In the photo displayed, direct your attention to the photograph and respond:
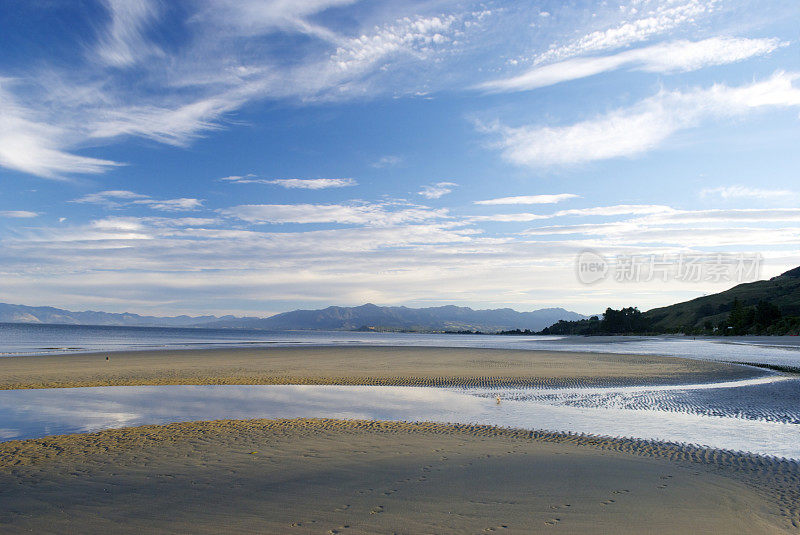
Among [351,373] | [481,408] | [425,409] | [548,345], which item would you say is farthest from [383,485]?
[548,345]

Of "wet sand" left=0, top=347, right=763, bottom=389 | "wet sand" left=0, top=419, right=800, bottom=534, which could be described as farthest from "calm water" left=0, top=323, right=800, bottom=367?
"wet sand" left=0, top=419, right=800, bottom=534

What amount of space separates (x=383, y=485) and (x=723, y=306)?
615 feet

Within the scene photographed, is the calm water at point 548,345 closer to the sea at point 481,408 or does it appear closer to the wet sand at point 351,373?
the wet sand at point 351,373

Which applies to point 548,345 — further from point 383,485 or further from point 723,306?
point 723,306

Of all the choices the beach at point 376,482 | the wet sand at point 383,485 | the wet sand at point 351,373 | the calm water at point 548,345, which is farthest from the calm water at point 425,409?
the calm water at point 548,345

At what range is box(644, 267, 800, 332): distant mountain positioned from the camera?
127312mm

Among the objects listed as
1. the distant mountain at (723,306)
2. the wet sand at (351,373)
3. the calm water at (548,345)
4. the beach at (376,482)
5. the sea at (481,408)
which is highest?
the distant mountain at (723,306)

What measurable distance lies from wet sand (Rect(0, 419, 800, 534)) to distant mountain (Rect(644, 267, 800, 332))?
432 ft

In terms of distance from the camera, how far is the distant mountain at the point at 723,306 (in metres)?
127

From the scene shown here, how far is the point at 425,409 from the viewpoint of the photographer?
1870 cm

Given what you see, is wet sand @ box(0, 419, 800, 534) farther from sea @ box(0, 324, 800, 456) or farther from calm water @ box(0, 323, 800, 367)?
calm water @ box(0, 323, 800, 367)

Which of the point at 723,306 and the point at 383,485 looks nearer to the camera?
the point at 383,485

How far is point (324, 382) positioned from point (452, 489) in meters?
19.6

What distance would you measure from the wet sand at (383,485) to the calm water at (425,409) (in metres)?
2.31
